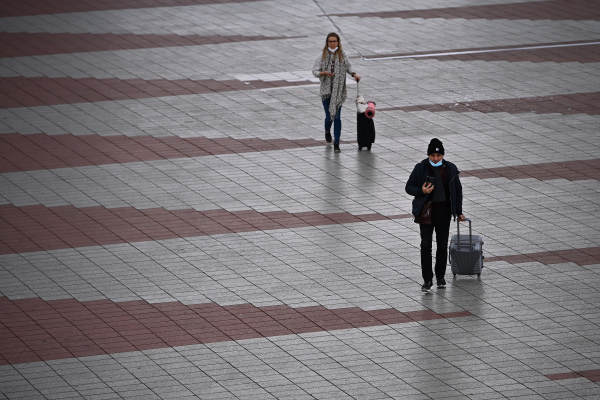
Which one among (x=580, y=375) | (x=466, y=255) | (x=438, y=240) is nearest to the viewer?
(x=580, y=375)

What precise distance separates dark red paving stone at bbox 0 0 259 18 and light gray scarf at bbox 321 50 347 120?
10709 millimetres

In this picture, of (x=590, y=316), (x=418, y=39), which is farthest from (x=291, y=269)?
(x=418, y=39)

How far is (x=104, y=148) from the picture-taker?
47.8ft

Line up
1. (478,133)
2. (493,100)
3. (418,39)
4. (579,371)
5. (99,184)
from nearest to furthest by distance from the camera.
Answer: (579,371) < (99,184) < (478,133) < (493,100) < (418,39)

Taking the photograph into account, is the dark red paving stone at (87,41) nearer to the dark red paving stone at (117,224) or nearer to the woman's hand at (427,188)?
the dark red paving stone at (117,224)

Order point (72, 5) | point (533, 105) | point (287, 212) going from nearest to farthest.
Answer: point (287, 212) → point (533, 105) → point (72, 5)

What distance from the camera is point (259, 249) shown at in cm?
1082

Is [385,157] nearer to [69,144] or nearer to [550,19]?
[69,144]

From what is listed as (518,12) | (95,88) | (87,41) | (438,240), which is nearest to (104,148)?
(95,88)

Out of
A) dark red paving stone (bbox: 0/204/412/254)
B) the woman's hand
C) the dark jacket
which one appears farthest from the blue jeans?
the woman's hand

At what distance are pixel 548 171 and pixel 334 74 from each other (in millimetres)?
3690

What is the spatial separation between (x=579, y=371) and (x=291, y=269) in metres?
3.61

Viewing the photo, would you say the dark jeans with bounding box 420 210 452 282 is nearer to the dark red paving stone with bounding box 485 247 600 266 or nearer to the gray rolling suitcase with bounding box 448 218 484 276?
the gray rolling suitcase with bounding box 448 218 484 276

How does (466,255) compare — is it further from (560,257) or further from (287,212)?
(287,212)
